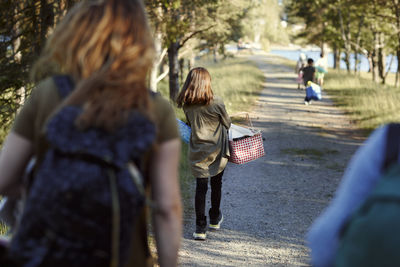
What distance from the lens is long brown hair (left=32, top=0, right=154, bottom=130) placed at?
70.1 inches

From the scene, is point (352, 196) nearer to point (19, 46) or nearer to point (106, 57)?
point (106, 57)

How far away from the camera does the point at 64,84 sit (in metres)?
1.85

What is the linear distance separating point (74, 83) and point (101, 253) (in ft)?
1.81

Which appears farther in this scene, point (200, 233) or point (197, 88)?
point (200, 233)

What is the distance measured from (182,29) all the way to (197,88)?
7350mm

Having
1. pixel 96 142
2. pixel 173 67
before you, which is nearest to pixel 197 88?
pixel 96 142

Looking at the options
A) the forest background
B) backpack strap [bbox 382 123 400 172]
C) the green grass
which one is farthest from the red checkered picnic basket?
the green grass

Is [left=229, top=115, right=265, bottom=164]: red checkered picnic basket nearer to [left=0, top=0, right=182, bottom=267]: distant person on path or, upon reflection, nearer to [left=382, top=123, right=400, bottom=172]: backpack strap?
[left=0, top=0, right=182, bottom=267]: distant person on path

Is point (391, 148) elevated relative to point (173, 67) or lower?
elevated

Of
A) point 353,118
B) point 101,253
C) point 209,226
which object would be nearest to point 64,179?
point 101,253

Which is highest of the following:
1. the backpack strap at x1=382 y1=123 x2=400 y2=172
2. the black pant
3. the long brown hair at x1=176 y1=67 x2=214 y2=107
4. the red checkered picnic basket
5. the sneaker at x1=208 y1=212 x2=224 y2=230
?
the backpack strap at x1=382 y1=123 x2=400 y2=172

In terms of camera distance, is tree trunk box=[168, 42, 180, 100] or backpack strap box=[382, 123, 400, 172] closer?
backpack strap box=[382, 123, 400, 172]

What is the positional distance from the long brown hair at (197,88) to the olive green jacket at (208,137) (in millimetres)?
134

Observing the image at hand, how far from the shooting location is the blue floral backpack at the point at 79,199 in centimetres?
169
